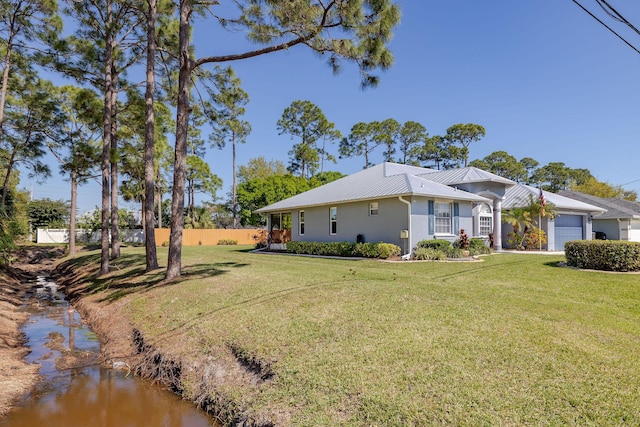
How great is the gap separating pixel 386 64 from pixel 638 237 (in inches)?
1183

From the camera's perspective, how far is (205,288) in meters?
9.34

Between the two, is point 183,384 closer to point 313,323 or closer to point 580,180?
point 313,323

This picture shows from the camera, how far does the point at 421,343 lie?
496 cm

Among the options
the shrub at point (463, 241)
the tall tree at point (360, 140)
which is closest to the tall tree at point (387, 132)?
the tall tree at point (360, 140)

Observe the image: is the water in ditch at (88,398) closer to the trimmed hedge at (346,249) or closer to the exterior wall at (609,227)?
the trimmed hedge at (346,249)

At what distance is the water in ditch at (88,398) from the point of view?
15.9ft

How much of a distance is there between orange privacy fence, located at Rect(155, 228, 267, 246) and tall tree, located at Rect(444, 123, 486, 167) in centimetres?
2709

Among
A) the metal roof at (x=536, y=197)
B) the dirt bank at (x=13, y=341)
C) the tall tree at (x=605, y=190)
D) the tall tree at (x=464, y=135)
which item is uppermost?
the tall tree at (x=464, y=135)

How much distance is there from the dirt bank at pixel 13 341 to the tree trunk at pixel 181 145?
3.64 meters

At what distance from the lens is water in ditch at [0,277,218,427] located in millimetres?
4832

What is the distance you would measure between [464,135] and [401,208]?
112ft

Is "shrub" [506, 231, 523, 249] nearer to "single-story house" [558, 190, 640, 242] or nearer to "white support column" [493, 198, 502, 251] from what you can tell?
"white support column" [493, 198, 502, 251]

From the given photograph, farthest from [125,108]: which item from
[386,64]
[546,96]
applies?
[546,96]

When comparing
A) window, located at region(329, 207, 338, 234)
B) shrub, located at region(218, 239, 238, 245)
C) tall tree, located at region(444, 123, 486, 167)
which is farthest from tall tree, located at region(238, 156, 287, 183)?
window, located at region(329, 207, 338, 234)
